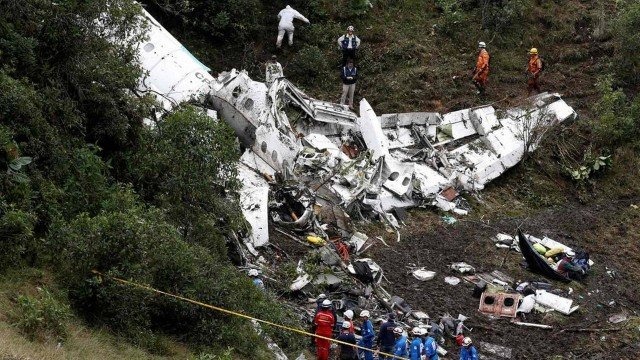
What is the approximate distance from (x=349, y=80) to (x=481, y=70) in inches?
129

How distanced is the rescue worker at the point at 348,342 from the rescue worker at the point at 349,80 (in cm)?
793

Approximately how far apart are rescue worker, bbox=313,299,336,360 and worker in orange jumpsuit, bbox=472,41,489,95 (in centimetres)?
967

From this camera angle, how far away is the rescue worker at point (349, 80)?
19.0 m

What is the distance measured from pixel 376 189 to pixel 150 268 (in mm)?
7505

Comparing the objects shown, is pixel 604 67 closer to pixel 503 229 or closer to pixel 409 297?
pixel 503 229

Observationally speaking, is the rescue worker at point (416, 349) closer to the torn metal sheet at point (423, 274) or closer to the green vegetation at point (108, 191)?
the green vegetation at point (108, 191)

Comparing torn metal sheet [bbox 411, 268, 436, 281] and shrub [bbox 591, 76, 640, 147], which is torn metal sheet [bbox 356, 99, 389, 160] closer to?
torn metal sheet [bbox 411, 268, 436, 281]

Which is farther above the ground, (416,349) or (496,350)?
(416,349)

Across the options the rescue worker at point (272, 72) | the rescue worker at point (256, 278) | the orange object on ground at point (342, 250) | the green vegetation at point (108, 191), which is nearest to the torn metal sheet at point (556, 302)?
the orange object on ground at point (342, 250)

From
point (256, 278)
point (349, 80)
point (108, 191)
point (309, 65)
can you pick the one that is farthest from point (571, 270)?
point (108, 191)

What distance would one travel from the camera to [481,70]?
65.6 feet

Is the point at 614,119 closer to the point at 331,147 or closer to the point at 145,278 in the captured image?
the point at 331,147

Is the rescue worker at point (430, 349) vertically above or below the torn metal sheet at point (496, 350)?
above

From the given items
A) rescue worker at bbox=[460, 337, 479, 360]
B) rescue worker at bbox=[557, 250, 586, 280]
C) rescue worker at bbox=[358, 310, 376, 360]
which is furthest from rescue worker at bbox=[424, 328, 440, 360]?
rescue worker at bbox=[557, 250, 586, 280]
